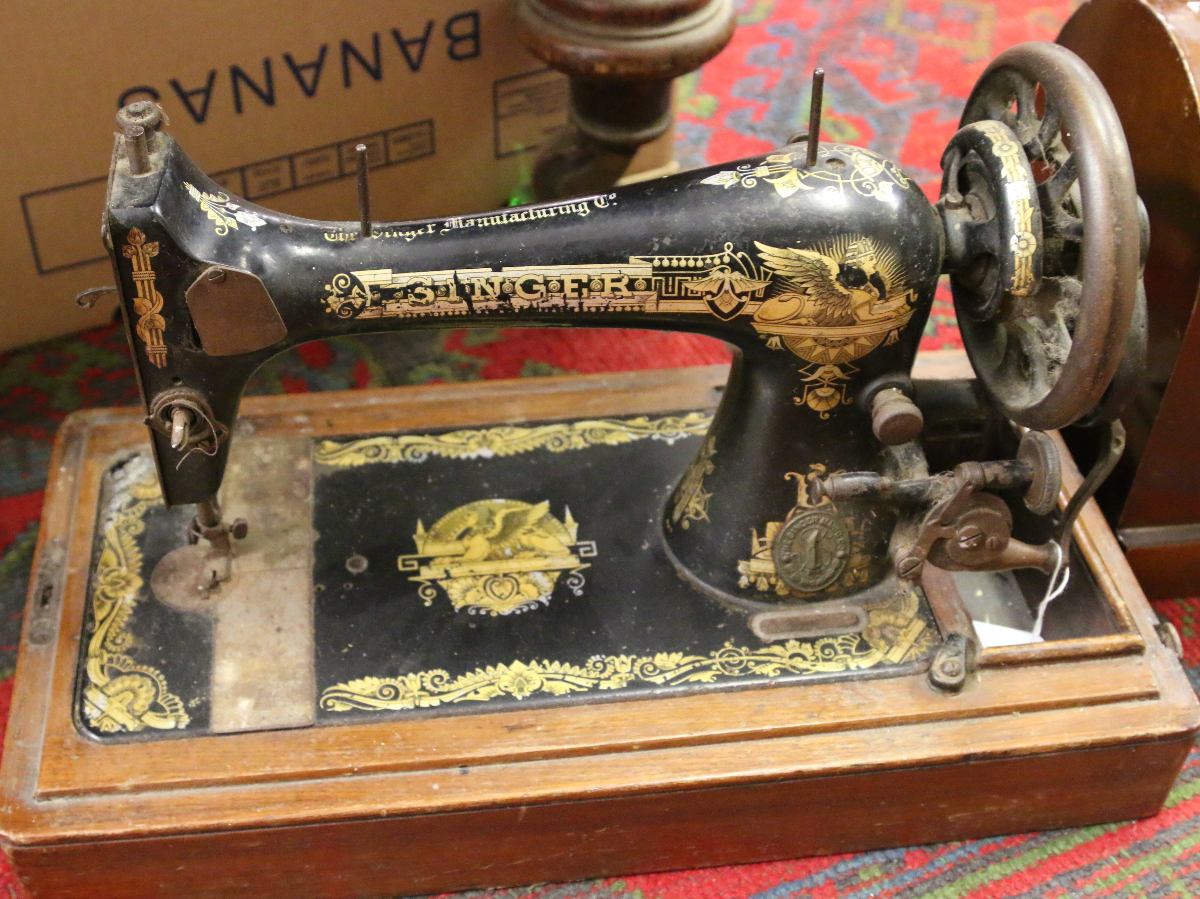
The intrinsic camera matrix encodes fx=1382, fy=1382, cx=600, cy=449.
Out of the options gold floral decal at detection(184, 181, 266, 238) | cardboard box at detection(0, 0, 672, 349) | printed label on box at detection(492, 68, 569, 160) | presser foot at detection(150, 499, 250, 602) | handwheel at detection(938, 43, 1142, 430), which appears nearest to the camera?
handwheel at detection(938, 43, 1142, 430)

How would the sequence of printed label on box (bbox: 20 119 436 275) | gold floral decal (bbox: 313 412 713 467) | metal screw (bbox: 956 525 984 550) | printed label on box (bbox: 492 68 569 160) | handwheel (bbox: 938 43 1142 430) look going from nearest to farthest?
handwheel (bbox: 938 43 1142 430) < metal screw (bbox: 956 525 984 550) < gold floral decal (bbox: 313 412 713 467) < printed label on box (bbox: 20 119 436 275) < printed label on box (bbox: 492 68 569 160)

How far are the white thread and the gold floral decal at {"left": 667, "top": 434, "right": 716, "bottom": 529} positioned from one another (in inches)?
15.2

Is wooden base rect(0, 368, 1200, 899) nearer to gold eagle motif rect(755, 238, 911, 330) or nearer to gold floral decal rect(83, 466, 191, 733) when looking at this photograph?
gold floral decal rect(83, 466, 191, 733)

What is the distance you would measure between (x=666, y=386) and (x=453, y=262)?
1.87 ft

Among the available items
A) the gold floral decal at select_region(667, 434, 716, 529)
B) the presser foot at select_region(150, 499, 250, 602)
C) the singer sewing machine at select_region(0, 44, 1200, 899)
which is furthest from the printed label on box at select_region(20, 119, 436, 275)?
the gold floral decal at select_region(667, 434, 716, 529)

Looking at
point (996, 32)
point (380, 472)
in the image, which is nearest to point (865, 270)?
point (380, 472)

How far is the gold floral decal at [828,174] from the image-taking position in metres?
1.30

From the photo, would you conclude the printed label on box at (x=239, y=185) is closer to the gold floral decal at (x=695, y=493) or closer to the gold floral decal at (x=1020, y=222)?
the gold floral decal at (x=695, y=493)

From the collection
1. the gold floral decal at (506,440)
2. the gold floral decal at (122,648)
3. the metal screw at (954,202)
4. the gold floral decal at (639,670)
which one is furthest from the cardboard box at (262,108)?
the metal screw at (954,202)

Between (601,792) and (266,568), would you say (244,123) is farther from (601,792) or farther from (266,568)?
(601,792)

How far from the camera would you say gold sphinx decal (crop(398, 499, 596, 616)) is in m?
1.57

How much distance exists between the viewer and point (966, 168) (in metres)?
1.39

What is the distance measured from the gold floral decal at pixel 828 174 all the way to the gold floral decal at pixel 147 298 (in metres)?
0.53

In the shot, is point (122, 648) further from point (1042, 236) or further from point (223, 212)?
point (1042, 236)
